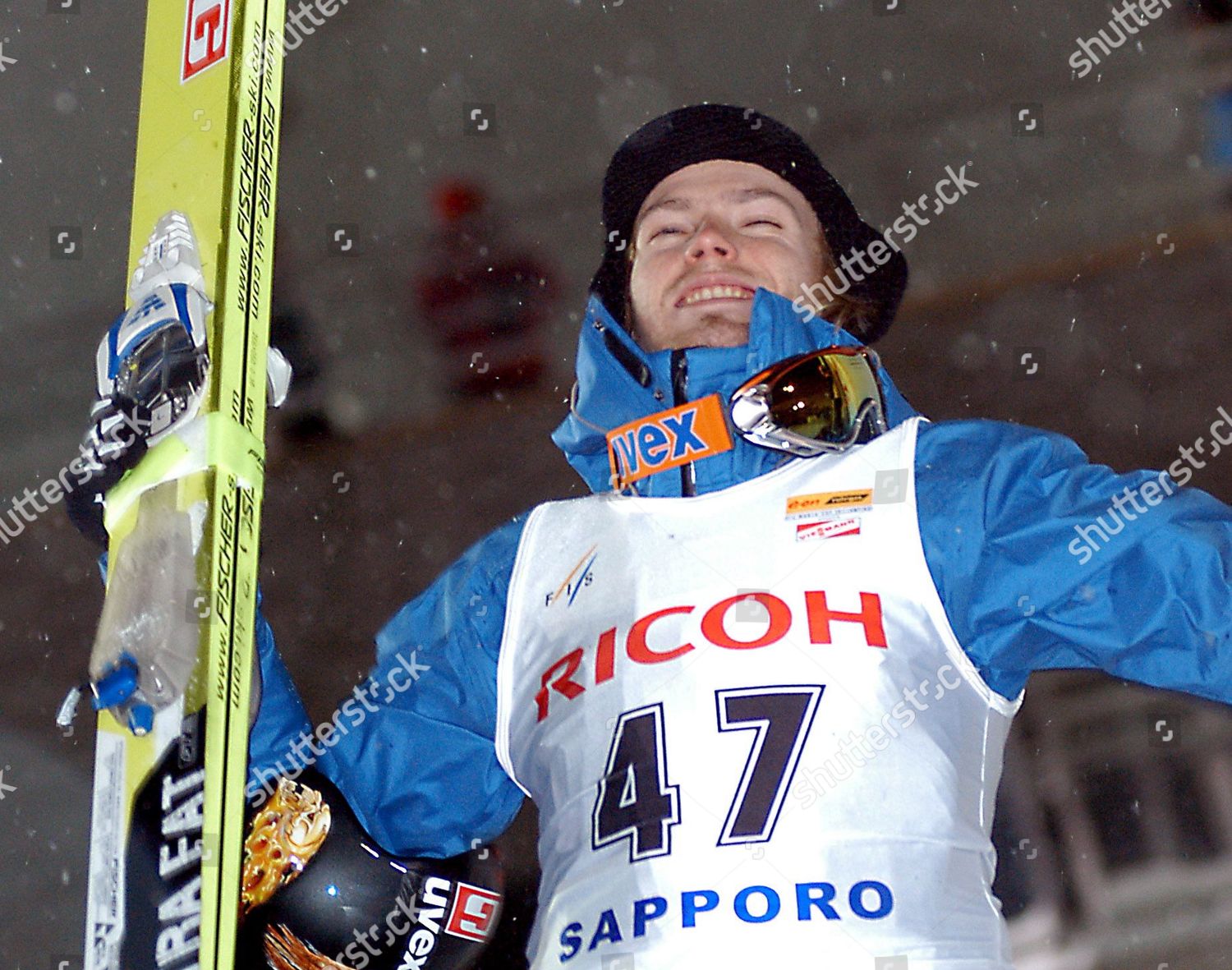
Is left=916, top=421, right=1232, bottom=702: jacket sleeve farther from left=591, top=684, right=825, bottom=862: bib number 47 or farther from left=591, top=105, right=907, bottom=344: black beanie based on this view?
left=591, top=105, right=907, bottom=344: black beanie

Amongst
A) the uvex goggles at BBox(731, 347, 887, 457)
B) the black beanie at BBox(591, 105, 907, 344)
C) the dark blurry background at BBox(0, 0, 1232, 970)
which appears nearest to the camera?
the uvex goggles at BBox(731, 347, 887, 457)

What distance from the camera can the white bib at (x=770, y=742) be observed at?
1.78m

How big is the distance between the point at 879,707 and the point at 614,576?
36 cm

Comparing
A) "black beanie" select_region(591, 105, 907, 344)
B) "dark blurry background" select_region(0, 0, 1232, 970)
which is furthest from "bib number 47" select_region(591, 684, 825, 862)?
"dark blurry background" select_region(0, 0, 1232, 970)

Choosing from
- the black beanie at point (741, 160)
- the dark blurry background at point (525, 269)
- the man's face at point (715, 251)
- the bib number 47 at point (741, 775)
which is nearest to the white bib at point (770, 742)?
the bib number 47 at point (741, 775)

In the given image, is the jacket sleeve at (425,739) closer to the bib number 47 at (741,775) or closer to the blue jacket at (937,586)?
the blue jacket at (937,586)

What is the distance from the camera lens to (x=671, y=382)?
7.32 feet

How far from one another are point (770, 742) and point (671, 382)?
0.56 meters

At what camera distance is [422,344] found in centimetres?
488

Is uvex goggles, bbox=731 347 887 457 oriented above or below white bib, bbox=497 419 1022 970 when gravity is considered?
above

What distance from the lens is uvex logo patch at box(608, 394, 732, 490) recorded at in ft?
6.96

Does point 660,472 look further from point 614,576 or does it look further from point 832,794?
point 832,794

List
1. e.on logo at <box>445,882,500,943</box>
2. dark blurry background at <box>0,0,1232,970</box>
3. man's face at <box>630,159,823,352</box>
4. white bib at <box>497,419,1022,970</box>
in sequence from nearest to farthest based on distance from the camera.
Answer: white bib at <box>497,419,1022,970</box> < e.on logo at <box>445,882,500,943</box> < man's face at <box>630,159,823,352</box> < dark blurry background at <box>0,0,1232,970</box>

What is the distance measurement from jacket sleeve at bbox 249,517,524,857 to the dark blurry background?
1.61 metres
